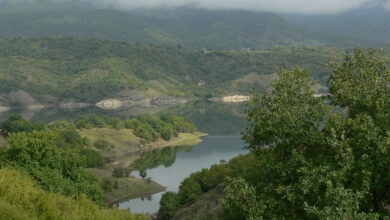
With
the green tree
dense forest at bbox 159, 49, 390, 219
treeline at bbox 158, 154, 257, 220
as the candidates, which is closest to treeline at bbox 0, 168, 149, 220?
dense forest at bbox 159, 49, 390, 219

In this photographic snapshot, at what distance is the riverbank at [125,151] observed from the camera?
316 feet

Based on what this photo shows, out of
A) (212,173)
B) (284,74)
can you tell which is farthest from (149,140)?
(284,74)

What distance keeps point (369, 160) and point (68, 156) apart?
155 feet

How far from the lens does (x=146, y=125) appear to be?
171250mm

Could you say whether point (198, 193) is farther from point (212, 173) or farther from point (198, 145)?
point (198, 145)

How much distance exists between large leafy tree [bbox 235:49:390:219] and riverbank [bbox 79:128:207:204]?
6534cm

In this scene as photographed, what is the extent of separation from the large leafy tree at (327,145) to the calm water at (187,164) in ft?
190

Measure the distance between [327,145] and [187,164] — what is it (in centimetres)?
10929

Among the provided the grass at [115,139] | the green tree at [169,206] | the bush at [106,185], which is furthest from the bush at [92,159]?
the green tree at [169,206]

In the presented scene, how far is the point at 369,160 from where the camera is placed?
23.0 meters

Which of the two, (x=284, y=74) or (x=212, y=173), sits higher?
(x=284, y=74)

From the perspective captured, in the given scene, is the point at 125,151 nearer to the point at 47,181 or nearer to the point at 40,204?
the point at 47,181

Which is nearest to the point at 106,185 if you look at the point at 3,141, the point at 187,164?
the point at 3,141

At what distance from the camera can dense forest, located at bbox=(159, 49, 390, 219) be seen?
2258cm
